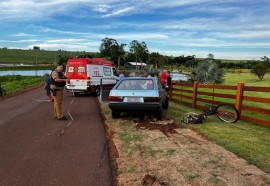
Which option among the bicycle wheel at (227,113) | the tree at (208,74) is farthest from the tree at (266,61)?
the bicycle wheel at (227,113)

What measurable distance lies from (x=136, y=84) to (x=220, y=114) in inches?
118

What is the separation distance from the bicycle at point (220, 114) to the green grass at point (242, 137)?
201 millimetres

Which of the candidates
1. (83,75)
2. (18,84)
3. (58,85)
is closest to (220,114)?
(58,85)

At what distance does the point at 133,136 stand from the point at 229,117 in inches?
154

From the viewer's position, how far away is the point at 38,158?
6613 mm

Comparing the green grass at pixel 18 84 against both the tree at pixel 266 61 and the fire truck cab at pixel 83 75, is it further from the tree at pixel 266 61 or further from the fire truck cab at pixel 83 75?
the tree at pixel 266 61

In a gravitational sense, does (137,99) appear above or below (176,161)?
above

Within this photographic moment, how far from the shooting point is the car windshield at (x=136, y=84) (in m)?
11.4

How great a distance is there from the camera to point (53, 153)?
7.00 m

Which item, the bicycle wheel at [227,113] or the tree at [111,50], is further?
the tree at [111,50]

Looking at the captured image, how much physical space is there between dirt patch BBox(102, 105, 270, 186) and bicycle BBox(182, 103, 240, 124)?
138 cm

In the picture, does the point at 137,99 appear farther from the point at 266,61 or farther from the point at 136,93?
the point at 266,61

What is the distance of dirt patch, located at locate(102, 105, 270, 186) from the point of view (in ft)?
17.2

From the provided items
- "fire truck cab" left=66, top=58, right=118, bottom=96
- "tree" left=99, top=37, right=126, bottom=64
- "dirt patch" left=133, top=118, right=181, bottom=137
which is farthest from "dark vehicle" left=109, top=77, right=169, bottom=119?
"tree" left=99, top=37, right=126, bottom=64
